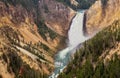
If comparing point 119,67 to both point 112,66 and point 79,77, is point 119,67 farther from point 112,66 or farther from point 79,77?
point 79,77

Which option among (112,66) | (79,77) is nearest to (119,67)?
(112,66)

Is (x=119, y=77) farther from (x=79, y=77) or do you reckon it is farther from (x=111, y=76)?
(x=79, y=77)

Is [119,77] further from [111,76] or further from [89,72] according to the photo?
[89,72]

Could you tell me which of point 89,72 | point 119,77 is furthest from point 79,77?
point 119,77

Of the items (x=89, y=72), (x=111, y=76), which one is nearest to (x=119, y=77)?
(x=111, y=76)
